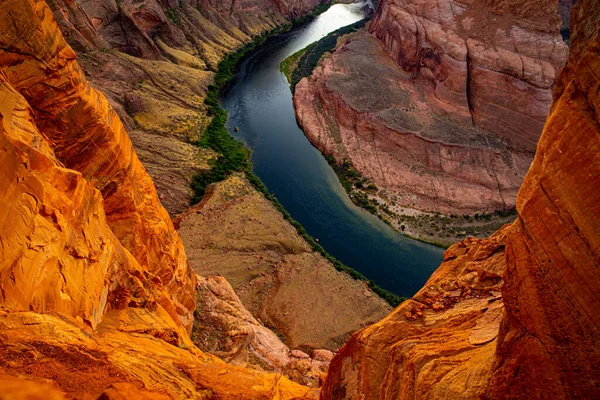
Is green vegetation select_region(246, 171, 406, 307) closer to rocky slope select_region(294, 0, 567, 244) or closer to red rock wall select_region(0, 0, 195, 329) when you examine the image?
rocky slope select_region(294, 0, 567, 244)

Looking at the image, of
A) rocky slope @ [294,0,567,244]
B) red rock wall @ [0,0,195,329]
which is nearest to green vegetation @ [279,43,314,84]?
rocky slope @ [294,0,567,244]

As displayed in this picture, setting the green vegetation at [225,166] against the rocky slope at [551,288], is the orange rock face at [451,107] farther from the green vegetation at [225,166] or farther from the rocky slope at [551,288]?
the rocky slope at [551,288]

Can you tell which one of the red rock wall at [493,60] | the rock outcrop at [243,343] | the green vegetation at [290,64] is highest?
the green vegetation at [290,64]

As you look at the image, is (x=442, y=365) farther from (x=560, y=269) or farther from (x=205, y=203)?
(x=205, y=203)

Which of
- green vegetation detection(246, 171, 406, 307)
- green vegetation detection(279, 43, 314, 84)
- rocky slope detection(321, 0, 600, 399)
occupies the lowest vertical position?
rocky slope detection(321, 0, 600, 399)

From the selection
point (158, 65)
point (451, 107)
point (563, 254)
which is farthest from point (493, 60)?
point (563, 254)

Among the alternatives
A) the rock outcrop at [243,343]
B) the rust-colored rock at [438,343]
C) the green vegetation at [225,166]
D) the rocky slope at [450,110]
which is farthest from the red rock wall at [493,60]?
the rust-colored rock at [438,343]

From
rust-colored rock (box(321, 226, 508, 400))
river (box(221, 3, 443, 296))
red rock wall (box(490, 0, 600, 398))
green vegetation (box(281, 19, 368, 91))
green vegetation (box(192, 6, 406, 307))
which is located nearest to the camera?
red rock wall (box(490, 0, 600, 398))

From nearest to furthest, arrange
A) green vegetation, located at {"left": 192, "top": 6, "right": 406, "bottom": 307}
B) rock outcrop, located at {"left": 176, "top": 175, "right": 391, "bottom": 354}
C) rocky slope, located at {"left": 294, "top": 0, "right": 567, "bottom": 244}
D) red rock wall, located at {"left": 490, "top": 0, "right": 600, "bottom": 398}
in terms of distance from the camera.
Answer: red rock wall, located at {"left": 490, "top": 0, "right": 600, "bottom": 398}, rock outcrop, located at {"left": 176, "top": 175, "right": 391, "bottom": 354}, green vegetation, located at {"left": 192, "top": 6, "right": 406, "bottom": 307}, rocky slope, located at {"left": 294, "top": 0, "right": 567, "bottom": 244}
